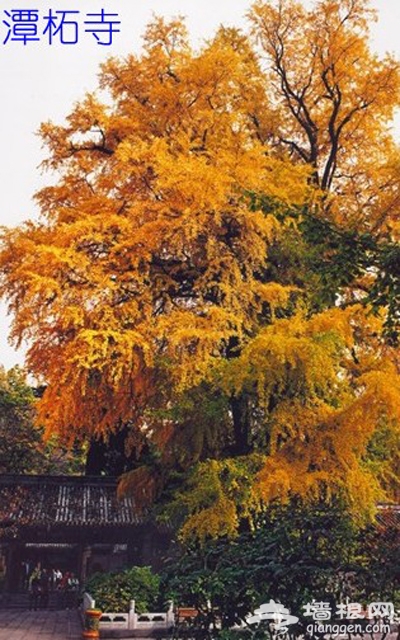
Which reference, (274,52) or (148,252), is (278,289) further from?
(274,52)

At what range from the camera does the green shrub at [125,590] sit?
1661 centimetres

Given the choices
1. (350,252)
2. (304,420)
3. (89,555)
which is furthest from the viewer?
(89,555)

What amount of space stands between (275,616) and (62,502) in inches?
743

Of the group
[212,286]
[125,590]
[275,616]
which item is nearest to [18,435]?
[125,590]

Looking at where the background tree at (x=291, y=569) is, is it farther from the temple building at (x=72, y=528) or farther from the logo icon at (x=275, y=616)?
the temple building at (x=72, y=528)

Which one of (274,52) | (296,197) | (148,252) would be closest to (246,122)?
(274,52)

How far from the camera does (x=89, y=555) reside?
23.6 m

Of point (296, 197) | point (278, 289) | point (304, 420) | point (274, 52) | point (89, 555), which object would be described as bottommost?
point (89, 555)

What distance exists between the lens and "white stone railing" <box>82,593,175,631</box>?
1595 cm

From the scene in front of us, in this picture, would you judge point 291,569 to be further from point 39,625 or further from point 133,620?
point 39,625

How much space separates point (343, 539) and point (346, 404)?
828 centimetres

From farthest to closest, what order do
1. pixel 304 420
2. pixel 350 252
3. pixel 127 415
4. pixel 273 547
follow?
pixel 127 415, pixel 304 420, pixel 350 252, pixel 273 547

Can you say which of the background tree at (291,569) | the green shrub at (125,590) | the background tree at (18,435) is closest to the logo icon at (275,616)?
the background tree at (291,569)

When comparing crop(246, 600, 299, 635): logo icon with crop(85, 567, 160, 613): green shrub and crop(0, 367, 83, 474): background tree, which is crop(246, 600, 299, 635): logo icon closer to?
crop(85, 567, 160, 613): green shrub
